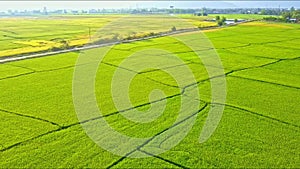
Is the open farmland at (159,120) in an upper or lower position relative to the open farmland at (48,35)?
lower

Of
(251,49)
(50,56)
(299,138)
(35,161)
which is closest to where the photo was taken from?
(35,161)

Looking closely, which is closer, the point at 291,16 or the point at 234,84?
the point at 234,84

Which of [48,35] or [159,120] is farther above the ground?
[48,35]

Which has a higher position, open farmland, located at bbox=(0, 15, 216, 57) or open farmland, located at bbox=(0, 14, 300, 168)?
open farmland, located at bbox=(0, 15, 216, 57)

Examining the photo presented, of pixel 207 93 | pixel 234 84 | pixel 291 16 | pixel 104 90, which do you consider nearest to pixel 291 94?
pixel 234 84

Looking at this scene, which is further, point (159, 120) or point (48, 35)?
point (48, 35)

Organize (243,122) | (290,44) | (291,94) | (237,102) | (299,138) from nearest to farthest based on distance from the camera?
(299,138), (243,122), (237,102), (291,94), (290,44)

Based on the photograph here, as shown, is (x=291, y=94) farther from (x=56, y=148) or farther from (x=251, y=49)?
(x=251, y=49)

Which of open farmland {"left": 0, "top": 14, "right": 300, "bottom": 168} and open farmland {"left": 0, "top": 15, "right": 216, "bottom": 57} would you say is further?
open farmland {"left": 0, "top": 15, "right": 216, "bottom": 57}
